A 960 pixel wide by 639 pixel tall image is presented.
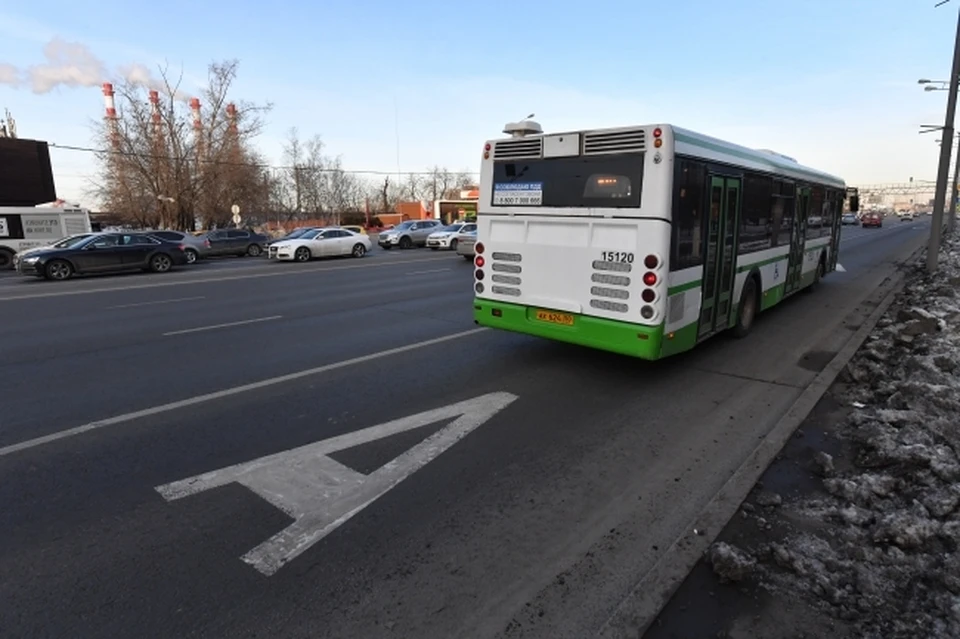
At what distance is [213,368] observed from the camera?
23.1ft

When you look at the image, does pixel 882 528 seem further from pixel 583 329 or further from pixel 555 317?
pixel 555 317

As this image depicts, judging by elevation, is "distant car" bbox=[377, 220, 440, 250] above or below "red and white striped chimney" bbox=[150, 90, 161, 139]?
below

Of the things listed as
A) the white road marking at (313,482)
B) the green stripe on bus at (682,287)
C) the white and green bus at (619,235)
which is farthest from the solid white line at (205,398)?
the green stripe on bus at (682,287)

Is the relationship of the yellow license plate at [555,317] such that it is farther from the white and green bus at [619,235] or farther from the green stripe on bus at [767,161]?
the green stripe on bus at [767,161]

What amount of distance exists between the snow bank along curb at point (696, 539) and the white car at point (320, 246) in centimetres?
2286

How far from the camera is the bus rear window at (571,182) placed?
602 cm

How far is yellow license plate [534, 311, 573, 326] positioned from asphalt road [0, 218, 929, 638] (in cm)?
62

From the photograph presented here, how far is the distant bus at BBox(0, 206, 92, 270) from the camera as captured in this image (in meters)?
24.4

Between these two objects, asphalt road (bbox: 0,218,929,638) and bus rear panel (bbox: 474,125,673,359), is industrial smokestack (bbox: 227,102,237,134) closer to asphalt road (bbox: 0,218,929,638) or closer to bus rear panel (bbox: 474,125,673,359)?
asphalt road (bbox: 0,218,929,638)

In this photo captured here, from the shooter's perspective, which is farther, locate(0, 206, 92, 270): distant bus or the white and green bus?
locate(0, 206, 92, 270): distant bus

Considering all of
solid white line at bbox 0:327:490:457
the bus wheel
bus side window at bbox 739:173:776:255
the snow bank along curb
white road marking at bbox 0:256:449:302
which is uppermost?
bus side window at bbox 739:173:776:255

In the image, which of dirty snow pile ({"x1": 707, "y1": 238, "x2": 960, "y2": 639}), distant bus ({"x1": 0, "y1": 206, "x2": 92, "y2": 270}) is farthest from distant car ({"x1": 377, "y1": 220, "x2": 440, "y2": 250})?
dirty snow pile ({"x1": 707, "y1": 238, "x2": 960, "y2": 639})

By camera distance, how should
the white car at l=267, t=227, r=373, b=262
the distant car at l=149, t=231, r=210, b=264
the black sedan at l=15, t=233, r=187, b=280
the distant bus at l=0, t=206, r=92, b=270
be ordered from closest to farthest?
the black sedan at l=15, t=233, r=187, b=280 → the distant bus at l=0, t=206, r=92, b=270 → the distant car at l=149, t=231, r=210, b=264 → the white car at l=267, t=227, r=373, b=262

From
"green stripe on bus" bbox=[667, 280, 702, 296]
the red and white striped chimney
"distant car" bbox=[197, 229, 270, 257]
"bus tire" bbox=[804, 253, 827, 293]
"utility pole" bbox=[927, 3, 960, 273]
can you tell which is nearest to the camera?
"green stripe on bus" bbox=[667, 280, 702, 296]
